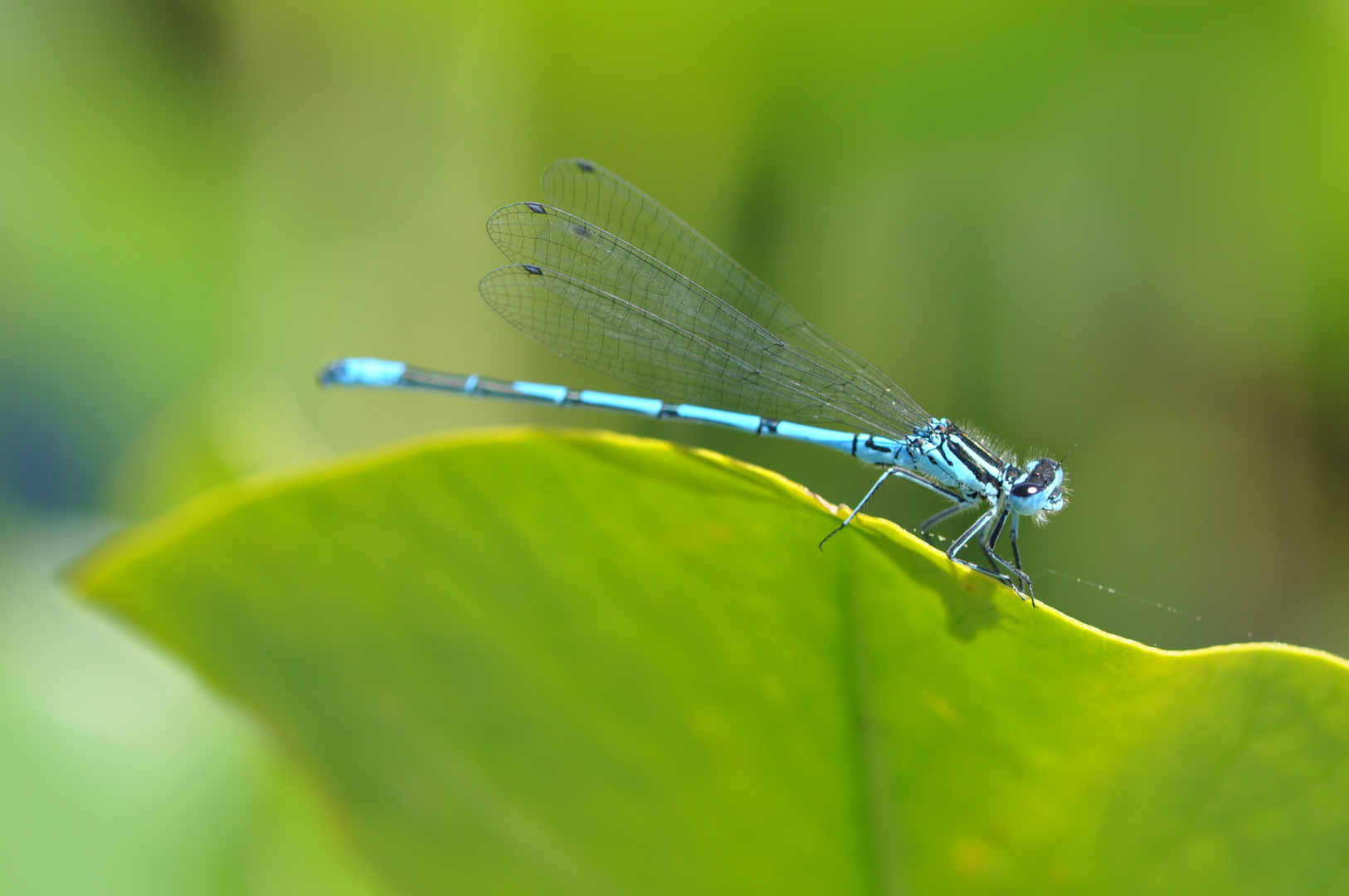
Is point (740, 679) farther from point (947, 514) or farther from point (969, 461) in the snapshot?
point (969, 461)

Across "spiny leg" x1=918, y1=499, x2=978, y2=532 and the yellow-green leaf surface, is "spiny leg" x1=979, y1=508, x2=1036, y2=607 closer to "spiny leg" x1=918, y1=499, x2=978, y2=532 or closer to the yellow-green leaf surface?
"spiny leg" x1=918, y1=499, x2=978, y2=532

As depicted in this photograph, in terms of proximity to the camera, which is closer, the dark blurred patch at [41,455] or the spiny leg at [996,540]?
the spiny leg at [996,540]

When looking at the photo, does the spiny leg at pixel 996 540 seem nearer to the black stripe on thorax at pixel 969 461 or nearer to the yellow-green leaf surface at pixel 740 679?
the black stripe on thorax at pixel 969 461

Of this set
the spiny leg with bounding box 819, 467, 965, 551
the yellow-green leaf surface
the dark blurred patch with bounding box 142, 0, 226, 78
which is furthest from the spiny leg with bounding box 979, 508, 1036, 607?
the dark blurred patch with bounding box 142, 0, 226, 78

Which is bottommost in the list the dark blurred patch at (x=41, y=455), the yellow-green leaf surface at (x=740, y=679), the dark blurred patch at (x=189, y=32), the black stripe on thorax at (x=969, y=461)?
the yellow-green leaf surface at (x=740, y=679)

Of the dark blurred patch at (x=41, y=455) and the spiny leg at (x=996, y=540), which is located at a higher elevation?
the spiny leg at (x=996, y=540)

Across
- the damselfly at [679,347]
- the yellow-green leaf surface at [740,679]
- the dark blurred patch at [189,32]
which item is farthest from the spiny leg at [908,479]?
the dark blurred patch at [189,32]

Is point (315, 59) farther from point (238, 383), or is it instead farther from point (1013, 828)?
point (1013, 828)
